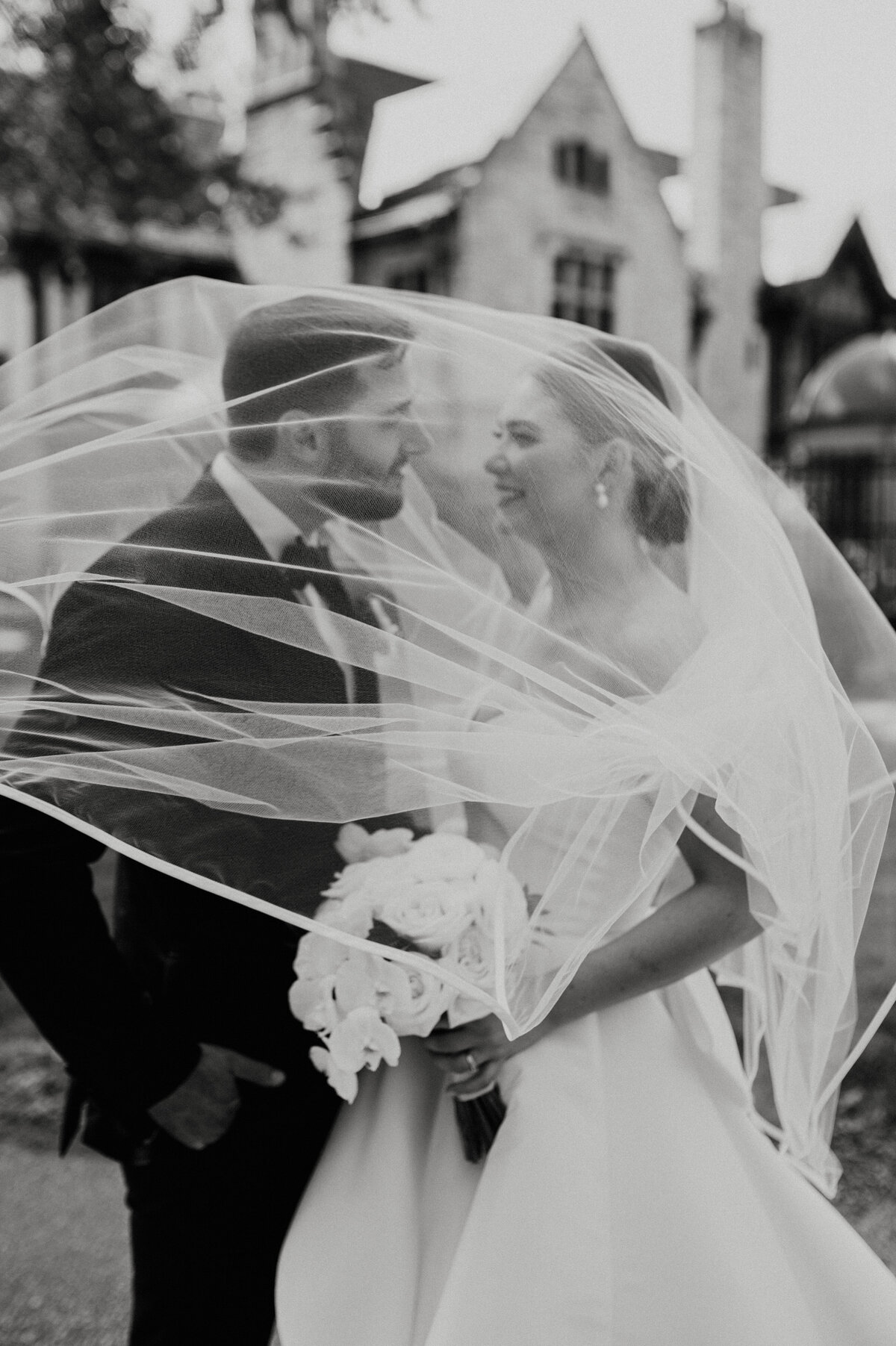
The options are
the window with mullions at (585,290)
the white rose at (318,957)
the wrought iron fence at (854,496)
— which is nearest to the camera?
the white rose at (318,957)

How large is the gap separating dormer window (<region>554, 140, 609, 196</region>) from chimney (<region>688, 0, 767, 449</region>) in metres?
2.91

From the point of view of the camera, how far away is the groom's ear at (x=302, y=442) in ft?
6.89

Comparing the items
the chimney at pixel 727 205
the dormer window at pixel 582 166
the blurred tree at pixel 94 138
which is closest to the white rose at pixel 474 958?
the blurred tree at pixel 94 138

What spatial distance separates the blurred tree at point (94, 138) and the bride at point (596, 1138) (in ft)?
21.3

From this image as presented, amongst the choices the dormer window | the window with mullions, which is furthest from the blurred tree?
the dormer window

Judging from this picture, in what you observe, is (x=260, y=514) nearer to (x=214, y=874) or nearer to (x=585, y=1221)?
(x=214, y=874)

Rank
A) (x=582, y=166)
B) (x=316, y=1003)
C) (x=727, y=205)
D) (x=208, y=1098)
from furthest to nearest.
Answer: (x=727, y=205) → (x=582, y=166) → (x=208, y=1098) → (x=316, y=1003)

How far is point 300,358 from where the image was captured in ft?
7.20


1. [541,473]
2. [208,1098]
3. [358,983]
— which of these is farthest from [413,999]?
[541,473]

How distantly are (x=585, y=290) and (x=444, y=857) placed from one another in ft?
66.4

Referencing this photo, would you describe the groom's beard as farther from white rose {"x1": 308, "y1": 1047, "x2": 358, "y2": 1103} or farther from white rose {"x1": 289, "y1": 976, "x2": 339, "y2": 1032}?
white rose {"x1": 308, "y1": 1047, "x2": 358, "y2": 1103}

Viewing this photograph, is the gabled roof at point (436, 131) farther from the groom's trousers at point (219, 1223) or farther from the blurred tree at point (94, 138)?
the groom's trousers at point (219, 1223)

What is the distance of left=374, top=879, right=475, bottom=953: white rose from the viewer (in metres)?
1.90

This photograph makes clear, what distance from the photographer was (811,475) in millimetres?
18875
